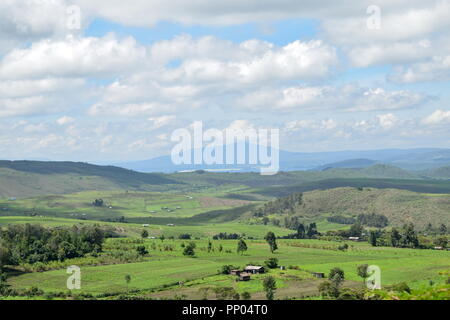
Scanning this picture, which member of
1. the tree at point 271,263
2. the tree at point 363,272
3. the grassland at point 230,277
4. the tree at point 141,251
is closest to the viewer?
the grassland at point 230,277

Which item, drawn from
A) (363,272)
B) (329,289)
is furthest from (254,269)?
(329,289)

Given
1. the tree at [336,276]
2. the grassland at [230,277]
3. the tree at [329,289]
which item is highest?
the tree at [329,289]

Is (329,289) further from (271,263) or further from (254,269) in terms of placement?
(271,263)

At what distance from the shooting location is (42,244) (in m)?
170

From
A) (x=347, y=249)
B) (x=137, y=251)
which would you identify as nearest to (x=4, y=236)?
(x=137, y=251)

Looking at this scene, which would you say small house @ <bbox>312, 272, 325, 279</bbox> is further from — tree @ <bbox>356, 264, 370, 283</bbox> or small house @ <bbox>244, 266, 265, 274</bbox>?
small house @ <bbox>244, 266, 265, 274</bbox>

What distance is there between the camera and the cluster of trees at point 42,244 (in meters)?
162

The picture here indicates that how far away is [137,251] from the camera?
181 m

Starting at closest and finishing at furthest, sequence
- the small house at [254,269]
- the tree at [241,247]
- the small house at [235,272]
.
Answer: the small house at [235,272] → the small house at [254,269] → the tree at [241,247]

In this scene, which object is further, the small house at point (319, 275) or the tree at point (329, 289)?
the small house at point (319, 275)

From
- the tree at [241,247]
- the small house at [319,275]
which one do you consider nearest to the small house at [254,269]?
the small house at [319,275]

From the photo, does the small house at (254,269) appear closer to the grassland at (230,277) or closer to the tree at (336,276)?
the grassland at (230,277)

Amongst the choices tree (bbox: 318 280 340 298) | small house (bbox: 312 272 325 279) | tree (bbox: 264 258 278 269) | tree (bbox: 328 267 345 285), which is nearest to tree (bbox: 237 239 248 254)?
tree (bbox: 264 258 278 269)

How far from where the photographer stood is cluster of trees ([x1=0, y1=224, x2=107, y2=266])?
16162 centimetres
